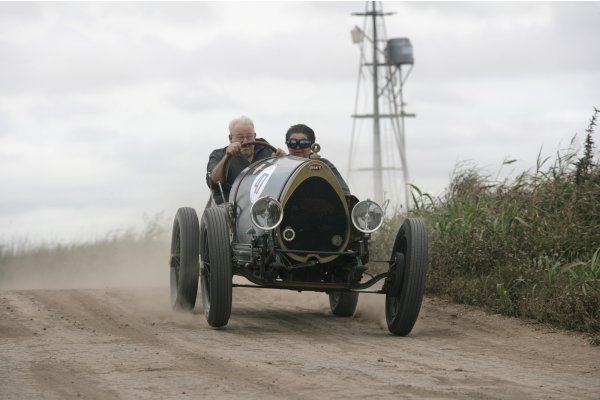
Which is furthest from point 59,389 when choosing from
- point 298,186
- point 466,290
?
point 466,290

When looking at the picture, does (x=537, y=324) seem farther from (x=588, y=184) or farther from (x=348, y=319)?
(x=588, y=184)

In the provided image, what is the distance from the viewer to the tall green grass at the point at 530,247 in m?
11.2

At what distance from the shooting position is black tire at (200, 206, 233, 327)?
1017 cm

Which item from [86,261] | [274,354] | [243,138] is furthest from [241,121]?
[86,261]

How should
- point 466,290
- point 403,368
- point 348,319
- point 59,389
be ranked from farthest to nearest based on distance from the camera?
1. point 466,290
2. point 348,319
3. point 403,368
4. point 59,389

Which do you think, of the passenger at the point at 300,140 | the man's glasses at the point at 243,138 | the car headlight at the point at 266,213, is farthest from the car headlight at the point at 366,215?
the man's glasses at the point at 243,138

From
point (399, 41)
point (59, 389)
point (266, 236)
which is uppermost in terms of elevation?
point (399, 41)

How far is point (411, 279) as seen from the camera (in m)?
10.2

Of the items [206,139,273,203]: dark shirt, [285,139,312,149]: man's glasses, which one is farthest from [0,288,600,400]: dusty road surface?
[285,139,312,149]: man's glasses

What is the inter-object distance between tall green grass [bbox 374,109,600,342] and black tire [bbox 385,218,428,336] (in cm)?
157

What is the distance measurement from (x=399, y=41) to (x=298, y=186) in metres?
35.1

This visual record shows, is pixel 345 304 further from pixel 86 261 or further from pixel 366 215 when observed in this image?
pixel 86 261

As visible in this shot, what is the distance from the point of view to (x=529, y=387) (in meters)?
7.50

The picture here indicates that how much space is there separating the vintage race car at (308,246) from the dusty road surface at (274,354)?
1.43ft
